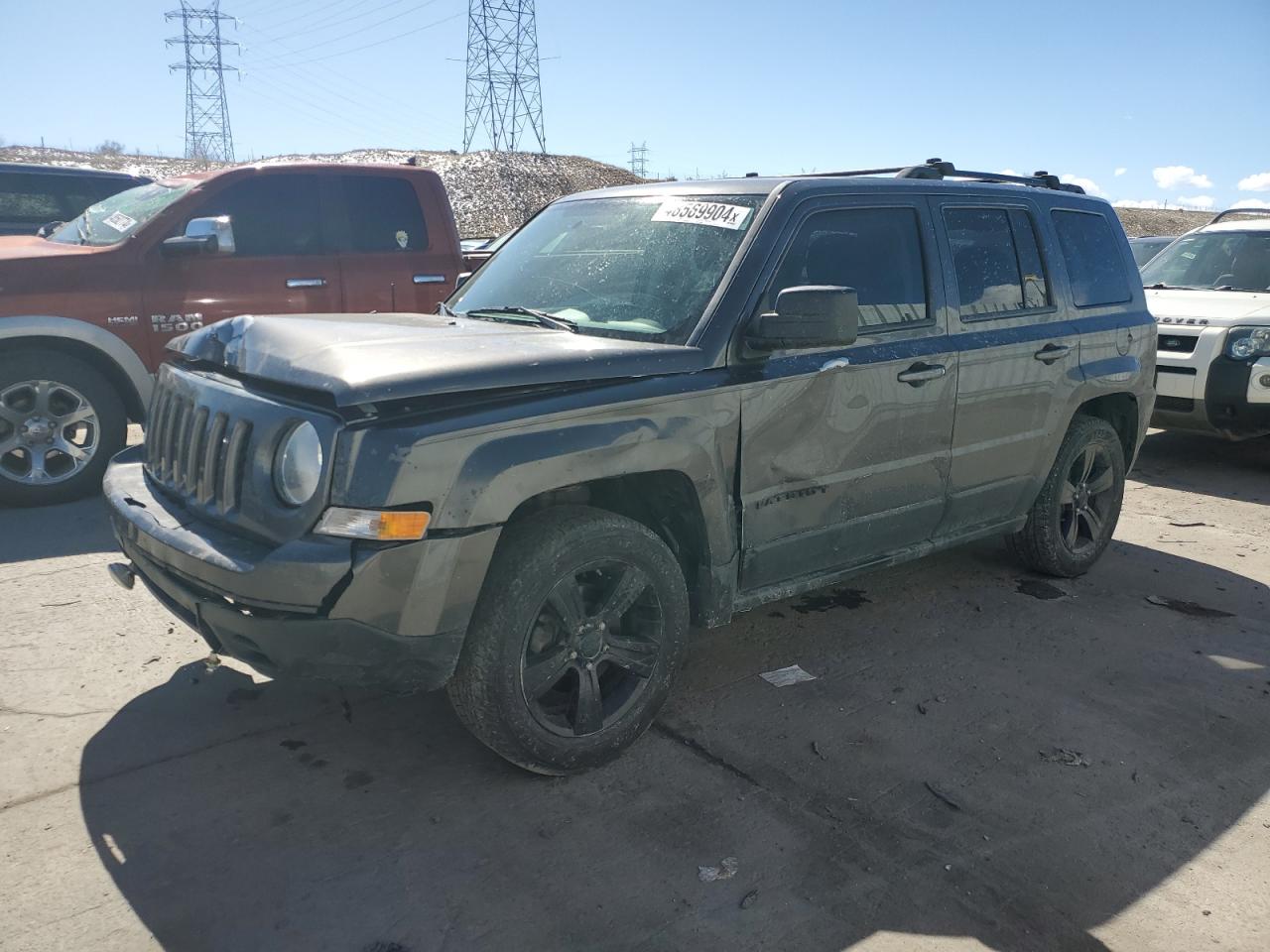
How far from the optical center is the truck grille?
9.61ft

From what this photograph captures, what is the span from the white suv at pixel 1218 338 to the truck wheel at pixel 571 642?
5973 mm

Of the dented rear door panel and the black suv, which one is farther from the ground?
the black suv

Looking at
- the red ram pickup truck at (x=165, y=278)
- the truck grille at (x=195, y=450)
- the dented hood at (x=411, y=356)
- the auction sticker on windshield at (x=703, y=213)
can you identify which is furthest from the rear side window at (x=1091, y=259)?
the red ram pickup truck at (x=165, y=278)

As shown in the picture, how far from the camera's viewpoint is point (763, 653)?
4.30 metres

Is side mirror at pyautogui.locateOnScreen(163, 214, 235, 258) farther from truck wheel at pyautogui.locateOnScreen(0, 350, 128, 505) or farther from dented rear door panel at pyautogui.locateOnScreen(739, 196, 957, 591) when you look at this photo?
dented rear door panel at pyautogui.locateOnScreen(739, 196, 957, 591)

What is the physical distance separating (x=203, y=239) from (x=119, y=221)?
2.93 ft

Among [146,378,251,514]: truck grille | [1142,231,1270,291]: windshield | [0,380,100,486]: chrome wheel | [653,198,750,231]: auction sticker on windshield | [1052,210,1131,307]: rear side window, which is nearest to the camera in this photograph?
[146,378,251,514]: truck grille

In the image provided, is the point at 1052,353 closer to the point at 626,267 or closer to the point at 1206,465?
the point at 626,267

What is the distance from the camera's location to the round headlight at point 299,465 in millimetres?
2740

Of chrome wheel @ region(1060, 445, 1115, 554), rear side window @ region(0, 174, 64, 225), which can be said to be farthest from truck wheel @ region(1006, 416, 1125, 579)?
rear side window @ region(0, 174, 64, 225)

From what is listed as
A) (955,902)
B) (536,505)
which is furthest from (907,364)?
(955,902)

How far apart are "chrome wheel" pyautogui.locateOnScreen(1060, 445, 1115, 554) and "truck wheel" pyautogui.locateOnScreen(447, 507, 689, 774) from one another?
9.10ft

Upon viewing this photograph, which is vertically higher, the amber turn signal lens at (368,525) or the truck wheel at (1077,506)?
the amber turn signal lens at (368,525)

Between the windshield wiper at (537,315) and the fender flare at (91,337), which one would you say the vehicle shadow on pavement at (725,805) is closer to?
the windshield wiper at (537,315)
